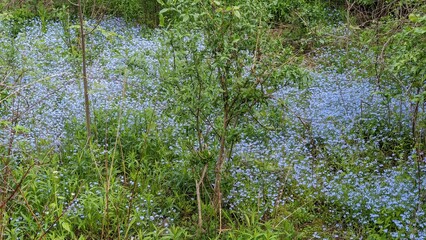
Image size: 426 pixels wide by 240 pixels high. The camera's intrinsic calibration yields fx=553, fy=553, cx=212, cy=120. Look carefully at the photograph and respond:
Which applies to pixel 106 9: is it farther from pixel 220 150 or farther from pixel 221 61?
pixel 221 61

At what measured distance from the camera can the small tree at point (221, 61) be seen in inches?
148

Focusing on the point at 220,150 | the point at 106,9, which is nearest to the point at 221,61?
the point at 220,150

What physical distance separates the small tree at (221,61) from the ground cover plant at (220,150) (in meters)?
0.01

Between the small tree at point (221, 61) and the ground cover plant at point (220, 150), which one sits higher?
the small tree at point (221, 61)

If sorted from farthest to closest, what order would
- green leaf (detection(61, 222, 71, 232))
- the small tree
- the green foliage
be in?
the green foliage < the small tree < green leaf (detection(61, 222, 71, 232))

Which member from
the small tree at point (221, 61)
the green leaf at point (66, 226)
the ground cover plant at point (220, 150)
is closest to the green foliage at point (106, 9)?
the ground cover plant at point (220, 150)

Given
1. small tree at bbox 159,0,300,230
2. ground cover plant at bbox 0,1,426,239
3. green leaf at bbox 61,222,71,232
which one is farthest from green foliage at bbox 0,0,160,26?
green leaf at bbox 61,222,71,232

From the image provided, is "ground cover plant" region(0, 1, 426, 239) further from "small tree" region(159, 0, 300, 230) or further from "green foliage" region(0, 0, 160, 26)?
"green foliage" region(0, 0, 160, 26)

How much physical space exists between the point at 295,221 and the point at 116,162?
163 centimetres

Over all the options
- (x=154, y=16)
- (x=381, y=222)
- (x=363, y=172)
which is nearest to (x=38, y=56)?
(x=154, y=16)

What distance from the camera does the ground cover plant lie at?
3834 millimetres

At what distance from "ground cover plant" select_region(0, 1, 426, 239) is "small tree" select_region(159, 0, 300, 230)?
1 centimetres

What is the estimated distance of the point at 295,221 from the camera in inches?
165

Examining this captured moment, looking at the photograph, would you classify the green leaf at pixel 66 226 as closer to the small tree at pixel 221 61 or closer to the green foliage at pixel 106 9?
the small tree at pixel 221 61
